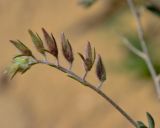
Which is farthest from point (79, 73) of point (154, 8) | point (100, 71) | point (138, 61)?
point (100, 71)

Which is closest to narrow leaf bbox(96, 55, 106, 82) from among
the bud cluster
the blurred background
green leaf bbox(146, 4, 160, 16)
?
the bud cluster

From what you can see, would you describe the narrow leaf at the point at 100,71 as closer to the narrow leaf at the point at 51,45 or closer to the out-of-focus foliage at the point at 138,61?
the narrow leaf at the point at 51,45

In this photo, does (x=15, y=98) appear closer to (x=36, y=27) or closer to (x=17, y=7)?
(x=36, y=27)

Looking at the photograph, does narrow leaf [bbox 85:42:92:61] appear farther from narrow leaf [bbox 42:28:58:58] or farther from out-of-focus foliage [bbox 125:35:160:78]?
out-of-focus foliage [bbox 125:35:160:78]

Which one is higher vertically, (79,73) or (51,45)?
(79,73)

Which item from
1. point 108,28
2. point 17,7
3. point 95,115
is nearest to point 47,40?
point 95,115

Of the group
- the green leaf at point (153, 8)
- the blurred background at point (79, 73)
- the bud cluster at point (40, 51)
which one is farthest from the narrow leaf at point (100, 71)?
the blurred background at point (79, 73)

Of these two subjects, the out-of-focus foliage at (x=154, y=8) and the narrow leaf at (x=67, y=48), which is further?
the out-of-focus foliage at (x=154, y=8)

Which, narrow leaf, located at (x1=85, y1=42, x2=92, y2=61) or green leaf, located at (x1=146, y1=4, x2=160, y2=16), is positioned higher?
green leaf, located at (x1=146, y1=4, x2=160, y2=16)

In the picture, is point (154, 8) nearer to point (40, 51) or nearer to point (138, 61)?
point (40, 51)

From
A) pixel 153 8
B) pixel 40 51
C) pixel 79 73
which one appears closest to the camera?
pixel 40 51
